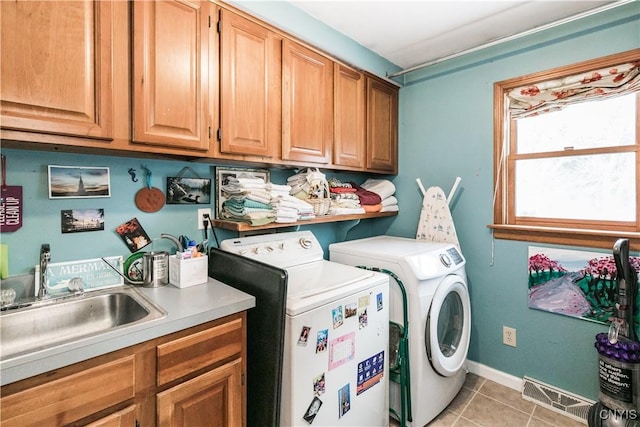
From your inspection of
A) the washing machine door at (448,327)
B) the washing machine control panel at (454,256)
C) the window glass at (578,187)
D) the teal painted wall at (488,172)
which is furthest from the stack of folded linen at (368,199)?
the window glass at (578,187)

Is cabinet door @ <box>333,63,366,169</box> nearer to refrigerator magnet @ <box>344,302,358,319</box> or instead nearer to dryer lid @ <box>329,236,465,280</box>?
dryer lid @ <box>329,236,465,280</box>

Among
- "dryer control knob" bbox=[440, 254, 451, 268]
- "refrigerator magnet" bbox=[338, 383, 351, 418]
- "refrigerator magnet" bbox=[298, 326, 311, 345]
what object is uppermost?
"dryer control knob" bbox=[440, 254, 451, 268]

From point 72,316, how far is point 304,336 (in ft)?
3.18

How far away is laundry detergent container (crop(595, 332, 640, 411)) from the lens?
158 centimetres

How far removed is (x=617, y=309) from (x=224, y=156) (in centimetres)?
226

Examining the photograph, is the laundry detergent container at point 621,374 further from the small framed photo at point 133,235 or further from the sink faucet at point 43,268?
Result: the sink faucet at point 43,268

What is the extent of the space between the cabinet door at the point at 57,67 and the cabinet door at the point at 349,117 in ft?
4.42

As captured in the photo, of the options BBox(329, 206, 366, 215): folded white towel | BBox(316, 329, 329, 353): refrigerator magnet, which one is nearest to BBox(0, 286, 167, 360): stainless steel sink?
BBox(316, 329, 329, 353): refrigerator magnet

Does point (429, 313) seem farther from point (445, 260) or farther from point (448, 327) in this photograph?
point (448, 327)

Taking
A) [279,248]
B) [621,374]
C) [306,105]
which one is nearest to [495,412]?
[621,374]

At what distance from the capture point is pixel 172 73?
137cm

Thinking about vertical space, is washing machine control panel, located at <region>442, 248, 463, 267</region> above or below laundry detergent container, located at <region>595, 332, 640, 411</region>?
above

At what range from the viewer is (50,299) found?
1.27 meters

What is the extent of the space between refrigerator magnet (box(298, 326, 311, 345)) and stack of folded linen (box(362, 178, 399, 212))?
4.85 ft
